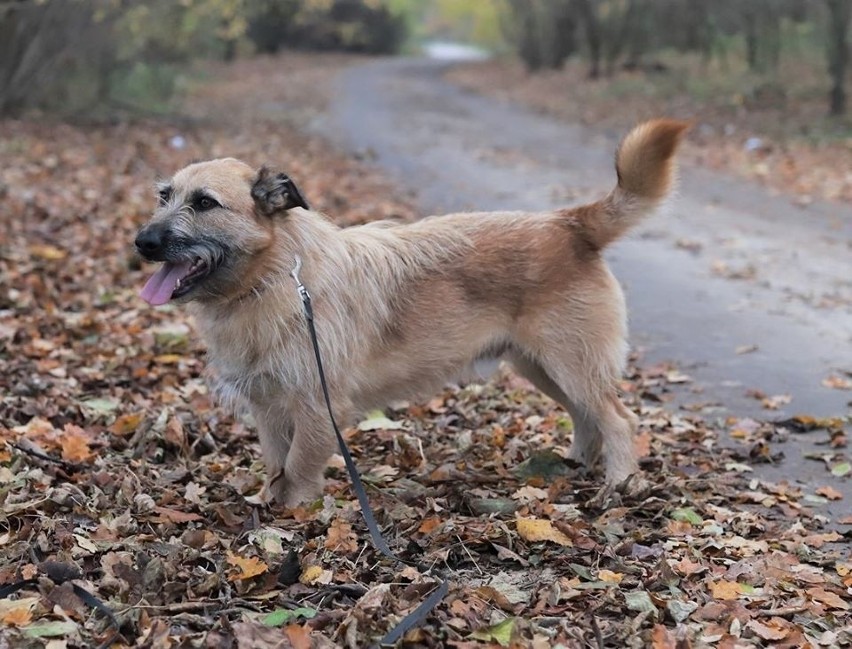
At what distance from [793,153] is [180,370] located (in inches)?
569

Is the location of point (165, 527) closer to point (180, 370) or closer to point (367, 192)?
point (180, 370)

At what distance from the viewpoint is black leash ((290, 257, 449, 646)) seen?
378cm

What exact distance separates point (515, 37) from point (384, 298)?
4139 centimetres

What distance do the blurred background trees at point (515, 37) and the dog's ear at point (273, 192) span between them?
16.3 m

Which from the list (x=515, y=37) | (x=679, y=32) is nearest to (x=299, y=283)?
(x=679, y=32)

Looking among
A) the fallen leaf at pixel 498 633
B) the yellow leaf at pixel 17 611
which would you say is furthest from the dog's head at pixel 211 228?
the fallen leaf at pixel 498 633

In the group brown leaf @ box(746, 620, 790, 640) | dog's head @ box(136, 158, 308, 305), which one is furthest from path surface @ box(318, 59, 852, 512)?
dog's head @ box(136, 158, 308, 305)

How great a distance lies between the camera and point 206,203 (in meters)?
4.92

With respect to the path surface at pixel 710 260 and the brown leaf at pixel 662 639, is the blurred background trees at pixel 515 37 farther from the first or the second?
the brown leaf at pixel 662 639

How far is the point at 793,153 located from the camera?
18406mm

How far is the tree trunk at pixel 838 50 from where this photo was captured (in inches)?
832

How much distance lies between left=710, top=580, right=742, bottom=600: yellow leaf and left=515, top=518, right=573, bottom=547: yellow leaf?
712mm

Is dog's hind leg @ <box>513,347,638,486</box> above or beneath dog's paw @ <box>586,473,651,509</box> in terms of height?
above

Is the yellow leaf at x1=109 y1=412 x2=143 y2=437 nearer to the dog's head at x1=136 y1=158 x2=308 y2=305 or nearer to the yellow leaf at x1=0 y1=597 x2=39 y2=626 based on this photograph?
the dog's head at x1=136 y1=158 x2=308 y2=305
